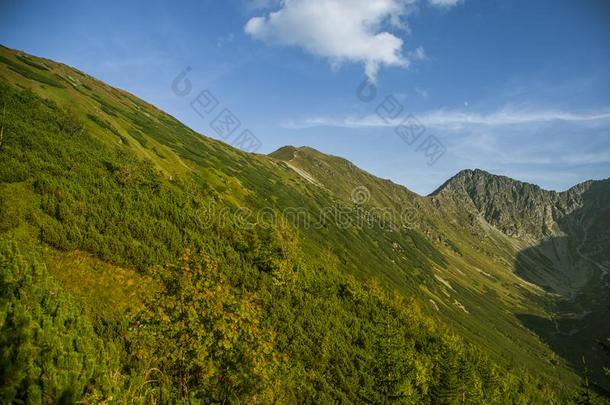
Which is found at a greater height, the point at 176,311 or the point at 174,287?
the point at 174,287

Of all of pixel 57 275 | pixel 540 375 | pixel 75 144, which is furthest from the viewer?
pixel 540 375

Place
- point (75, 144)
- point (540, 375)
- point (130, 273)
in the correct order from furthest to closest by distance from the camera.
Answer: point (540, 375) < point (75, 144) < point (130, 273)

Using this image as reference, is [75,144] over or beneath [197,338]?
over

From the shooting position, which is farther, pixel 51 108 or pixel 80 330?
pixel 51 108

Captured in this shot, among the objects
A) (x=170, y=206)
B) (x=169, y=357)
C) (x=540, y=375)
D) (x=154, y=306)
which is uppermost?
(x=170, y=206)

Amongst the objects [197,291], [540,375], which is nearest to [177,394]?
[197,291]

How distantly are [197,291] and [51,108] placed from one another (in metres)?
69.5

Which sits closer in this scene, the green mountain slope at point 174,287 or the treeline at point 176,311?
the treeline at point 176,311

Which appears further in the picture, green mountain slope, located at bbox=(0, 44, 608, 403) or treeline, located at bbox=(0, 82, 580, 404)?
green mountain slope, located at bbox=(0, 44, 608, 403)

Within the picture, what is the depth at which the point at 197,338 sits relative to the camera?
2109 centimetres

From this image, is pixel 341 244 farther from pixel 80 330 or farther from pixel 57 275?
pixel 80 330

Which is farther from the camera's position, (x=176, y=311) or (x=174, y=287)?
(x=174, y=287)

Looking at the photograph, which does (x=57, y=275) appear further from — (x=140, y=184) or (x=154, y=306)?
(x=140, y=184)

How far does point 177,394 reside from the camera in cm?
2323
